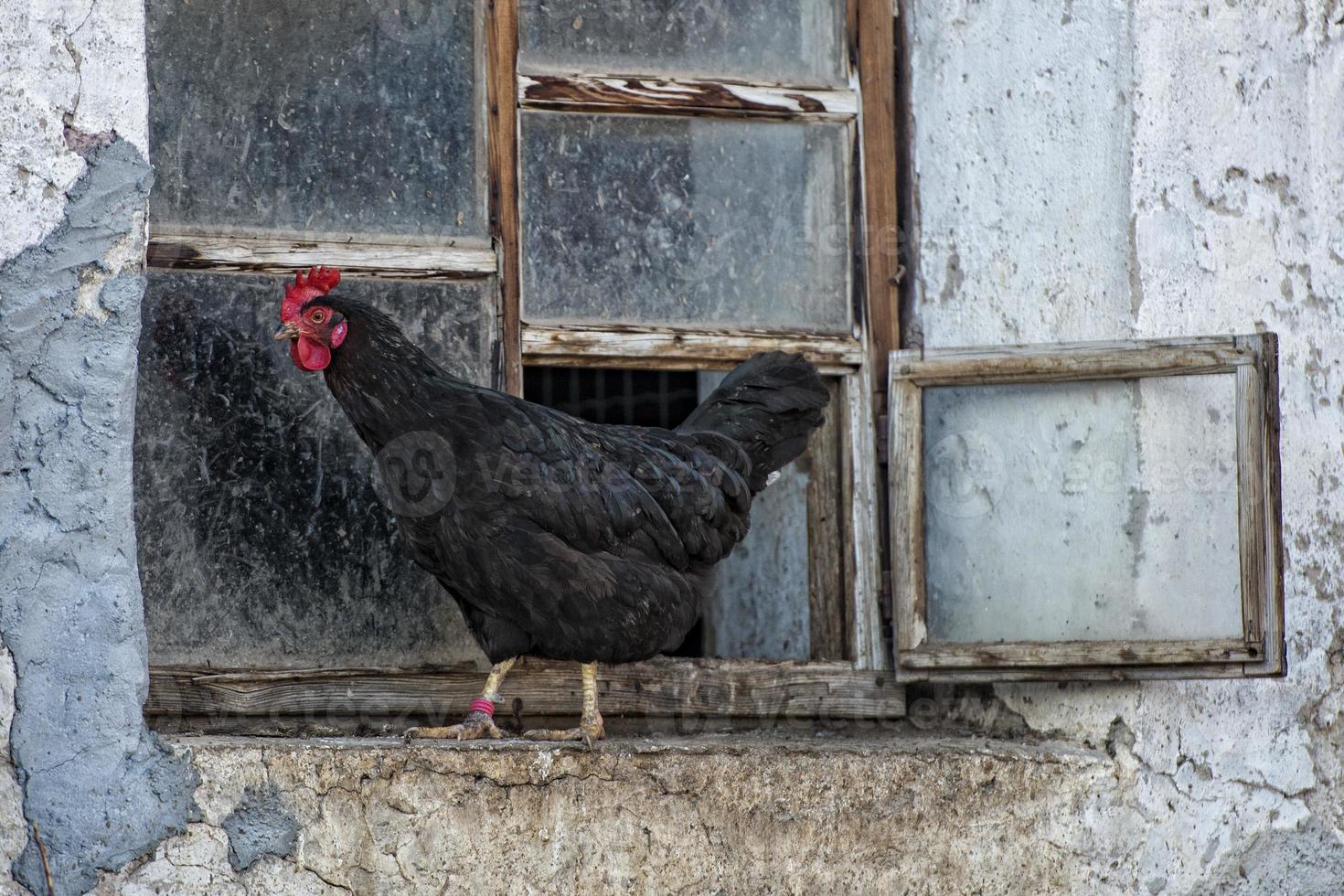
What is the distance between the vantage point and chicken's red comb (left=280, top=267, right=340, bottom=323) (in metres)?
2.95

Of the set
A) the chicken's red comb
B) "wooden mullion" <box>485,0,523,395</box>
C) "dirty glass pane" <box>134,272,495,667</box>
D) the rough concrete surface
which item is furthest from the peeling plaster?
"wooden mullion" <box>485,0,523,395</box>

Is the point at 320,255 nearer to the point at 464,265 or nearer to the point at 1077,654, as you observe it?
the point at 464,265

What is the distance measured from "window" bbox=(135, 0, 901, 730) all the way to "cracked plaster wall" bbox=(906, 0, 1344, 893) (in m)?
0.26

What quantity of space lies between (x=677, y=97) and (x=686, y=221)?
0.30m

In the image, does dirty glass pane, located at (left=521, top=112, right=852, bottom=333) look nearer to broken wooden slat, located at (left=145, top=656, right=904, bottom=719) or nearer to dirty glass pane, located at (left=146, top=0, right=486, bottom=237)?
dirty glass pane, located at (left=146, top=0, right=486, bottom=237)

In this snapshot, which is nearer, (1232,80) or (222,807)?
(222,807)

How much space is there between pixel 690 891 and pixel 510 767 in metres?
0.45

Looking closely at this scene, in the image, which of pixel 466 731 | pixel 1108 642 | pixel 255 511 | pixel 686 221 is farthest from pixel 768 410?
pixel 255 511

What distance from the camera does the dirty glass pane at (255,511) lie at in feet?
10.5

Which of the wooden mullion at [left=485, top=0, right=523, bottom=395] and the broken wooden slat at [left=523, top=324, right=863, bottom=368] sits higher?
the wooden mullion at [left=485, top=0, right=523, bottom=395]

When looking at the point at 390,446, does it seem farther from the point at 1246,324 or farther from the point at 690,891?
the point at 1246,324

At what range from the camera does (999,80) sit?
11.7ft

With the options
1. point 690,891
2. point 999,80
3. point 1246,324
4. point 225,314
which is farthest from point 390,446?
point 1246,324

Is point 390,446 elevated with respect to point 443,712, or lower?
elevated
